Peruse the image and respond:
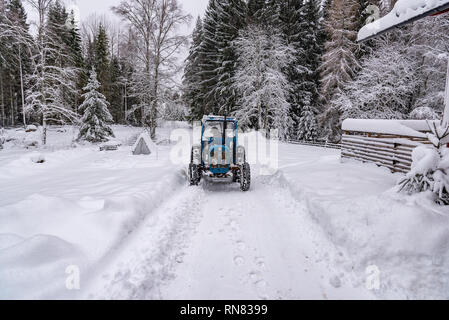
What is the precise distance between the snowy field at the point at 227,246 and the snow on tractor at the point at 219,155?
1.41 metres

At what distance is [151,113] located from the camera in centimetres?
1781

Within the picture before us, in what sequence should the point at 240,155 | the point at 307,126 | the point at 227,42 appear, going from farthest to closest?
the point at 227,42 → the point at 307,126 → the point at 240,155

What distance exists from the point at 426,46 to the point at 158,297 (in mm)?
19434

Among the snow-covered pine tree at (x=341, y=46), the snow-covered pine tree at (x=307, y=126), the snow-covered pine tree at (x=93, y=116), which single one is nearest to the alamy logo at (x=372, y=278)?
the snow-covered pine tree at (x=341, y=46)

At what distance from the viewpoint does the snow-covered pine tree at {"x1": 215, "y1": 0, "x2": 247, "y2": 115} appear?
23281mm

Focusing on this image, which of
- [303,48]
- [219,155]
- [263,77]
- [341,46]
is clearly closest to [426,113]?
[341,46]

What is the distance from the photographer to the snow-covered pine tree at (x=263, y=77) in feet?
67.7

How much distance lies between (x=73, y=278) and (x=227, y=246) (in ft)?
7.19

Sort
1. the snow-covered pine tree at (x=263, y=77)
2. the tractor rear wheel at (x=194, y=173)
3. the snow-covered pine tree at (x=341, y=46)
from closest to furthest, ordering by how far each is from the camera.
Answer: the tractor rear wheel at (x=194, y=173), the snow-covered pine tree at (x=341, y=46), the snow-covered pine tree at (x=263, y=77)

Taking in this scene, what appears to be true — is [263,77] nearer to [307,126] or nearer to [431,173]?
[307,126]

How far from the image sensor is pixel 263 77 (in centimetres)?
2119

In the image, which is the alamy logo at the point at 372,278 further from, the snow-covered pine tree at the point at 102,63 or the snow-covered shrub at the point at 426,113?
the snow-covered pine tree at the point at 102,63

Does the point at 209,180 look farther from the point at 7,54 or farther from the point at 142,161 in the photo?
the point at 7,54

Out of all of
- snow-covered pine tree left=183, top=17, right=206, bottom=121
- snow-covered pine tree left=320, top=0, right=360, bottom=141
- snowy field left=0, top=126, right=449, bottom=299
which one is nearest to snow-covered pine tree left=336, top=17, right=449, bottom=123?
snow-covered pine tree left=320, top=0, right=360, bottom=141
